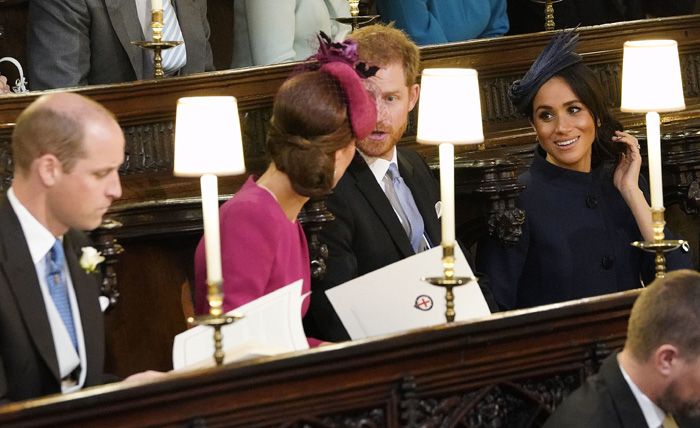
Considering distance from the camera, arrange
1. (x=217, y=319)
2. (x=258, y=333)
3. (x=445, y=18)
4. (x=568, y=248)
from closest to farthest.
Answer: (x=217, y=319) → (x=258, y=333) → (x=568, y=248) → (x=445, y=18)

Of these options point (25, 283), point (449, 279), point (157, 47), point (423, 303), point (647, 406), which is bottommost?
point (647, 406)

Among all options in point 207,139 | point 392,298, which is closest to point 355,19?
point 392,298

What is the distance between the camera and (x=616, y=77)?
567cm

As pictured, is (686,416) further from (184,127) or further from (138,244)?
(138,244)

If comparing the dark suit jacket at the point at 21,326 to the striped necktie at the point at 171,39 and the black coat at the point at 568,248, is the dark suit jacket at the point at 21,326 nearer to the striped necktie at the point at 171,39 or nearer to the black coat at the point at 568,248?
the black coat at the point at 568,248

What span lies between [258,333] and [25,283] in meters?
0.54

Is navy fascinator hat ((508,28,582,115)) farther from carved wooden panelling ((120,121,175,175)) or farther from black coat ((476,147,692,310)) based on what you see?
carved wooden panelling ((120,121,175,175))

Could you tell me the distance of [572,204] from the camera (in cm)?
458

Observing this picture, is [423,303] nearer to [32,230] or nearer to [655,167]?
[655,167]

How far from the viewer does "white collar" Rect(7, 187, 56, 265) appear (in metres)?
3.09

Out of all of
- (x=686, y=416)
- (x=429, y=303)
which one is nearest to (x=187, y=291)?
(x=429, y=303)

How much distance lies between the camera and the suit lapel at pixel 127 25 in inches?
210

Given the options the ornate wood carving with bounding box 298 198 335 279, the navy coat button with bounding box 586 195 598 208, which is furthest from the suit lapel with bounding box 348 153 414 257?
the navy coat button with bounding box 586 195 598 208

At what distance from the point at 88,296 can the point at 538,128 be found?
1.88 meters
